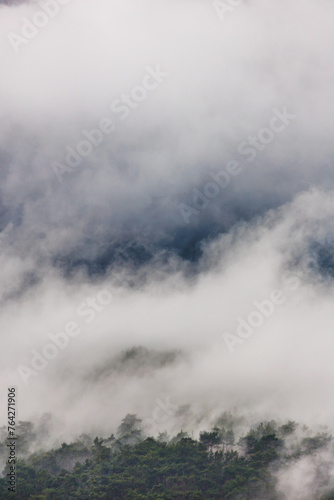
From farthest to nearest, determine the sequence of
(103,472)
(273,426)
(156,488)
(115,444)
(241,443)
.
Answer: (273,426)
(115,444)
(241,443)
(103,472)
(156,488)

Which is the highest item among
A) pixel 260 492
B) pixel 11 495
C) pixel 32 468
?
pixel 32 468

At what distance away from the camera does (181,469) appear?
142 meters

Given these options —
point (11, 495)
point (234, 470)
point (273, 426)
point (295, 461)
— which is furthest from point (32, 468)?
point (273, 426)

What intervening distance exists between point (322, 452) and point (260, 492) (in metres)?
30.4

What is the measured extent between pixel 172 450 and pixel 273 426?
50.6 m

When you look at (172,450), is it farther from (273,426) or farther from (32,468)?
(273,426)

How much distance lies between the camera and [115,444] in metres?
Result: 172

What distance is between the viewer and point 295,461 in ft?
465

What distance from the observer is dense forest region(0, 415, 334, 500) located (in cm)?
12950

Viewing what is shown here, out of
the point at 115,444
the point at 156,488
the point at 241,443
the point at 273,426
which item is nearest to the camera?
the point at 156,488

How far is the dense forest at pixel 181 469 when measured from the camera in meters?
130

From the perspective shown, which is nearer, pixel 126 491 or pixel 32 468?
pixel 126 491

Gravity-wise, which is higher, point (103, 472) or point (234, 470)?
point (103, 472)

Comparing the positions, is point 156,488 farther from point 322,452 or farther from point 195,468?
Answer: point 322,452
